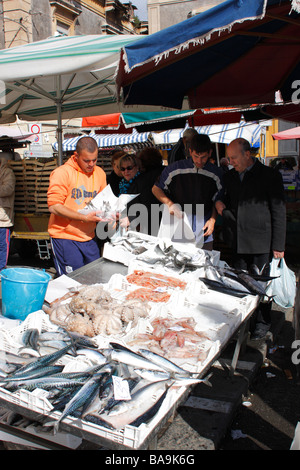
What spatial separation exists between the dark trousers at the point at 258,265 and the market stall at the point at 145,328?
0.51 metres

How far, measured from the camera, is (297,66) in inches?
210

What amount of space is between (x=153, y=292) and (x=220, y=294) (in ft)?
1.92

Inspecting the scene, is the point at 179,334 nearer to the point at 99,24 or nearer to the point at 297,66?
the point at 297,66

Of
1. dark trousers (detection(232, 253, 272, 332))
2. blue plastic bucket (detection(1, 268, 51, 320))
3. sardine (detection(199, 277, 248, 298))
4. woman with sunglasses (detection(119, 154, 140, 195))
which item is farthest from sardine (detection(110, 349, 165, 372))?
woman with sunglasses (detection(119, 154, 140, 195))

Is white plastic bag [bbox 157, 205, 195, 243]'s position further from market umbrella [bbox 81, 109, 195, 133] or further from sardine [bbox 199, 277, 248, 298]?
market umbrella [bbox 81, 109, 195, 133]

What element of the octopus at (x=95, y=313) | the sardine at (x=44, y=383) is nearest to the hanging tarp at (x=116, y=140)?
the octopus at (x=95, y=313)

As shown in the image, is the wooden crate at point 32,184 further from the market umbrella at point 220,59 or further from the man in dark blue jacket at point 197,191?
the man in dark blue jacket at point 197,191

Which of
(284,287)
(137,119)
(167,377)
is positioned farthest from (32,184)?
(167,377)

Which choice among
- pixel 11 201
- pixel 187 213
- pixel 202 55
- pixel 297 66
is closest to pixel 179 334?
pixel 187 213

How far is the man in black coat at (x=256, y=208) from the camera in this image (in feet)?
14.1

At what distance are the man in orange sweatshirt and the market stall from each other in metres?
0.31

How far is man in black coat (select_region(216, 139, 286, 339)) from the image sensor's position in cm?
429

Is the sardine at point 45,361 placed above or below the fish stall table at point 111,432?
above
